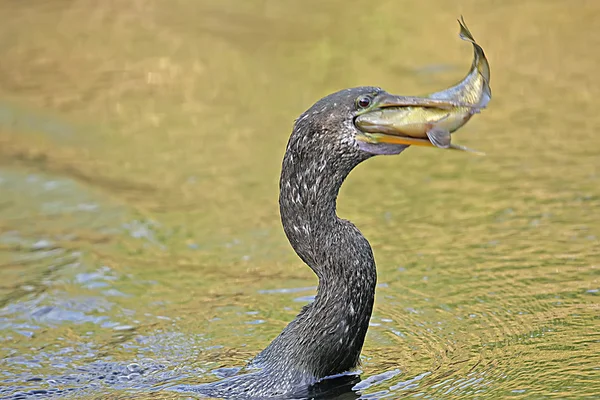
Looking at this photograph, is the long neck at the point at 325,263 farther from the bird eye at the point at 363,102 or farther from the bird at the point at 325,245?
the bird eye at the point at 363,102

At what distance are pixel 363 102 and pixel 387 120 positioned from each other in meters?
0.12

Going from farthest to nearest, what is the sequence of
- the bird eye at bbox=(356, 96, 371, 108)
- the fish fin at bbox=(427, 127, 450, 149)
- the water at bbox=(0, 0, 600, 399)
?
the water at bbox=(0, 0, 600, 399) < the bird eye at bbox=(356, 96, 371, 108) < the fish fin at bbox=(427, 127, 450, 149)

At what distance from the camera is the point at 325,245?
4078 mm

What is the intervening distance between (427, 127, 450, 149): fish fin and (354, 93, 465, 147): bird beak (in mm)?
46

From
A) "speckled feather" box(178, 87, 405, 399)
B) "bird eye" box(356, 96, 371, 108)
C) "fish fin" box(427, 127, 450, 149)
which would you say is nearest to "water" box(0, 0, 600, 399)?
"speckled feather" box(178, 87, 405, 399)

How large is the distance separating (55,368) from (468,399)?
6.13ft

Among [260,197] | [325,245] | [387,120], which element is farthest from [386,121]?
[260,197]

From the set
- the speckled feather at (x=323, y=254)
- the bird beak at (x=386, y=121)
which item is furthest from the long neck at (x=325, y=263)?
the bird beak at (x=386, y=121)

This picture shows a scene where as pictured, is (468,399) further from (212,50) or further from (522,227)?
(212,50)

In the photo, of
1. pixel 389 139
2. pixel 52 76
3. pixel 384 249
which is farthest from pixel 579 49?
pixel 389 139

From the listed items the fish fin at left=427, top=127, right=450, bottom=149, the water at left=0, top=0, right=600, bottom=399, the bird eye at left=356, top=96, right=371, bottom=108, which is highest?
the bird eye at left=356, top=96, right=371, bottom=108

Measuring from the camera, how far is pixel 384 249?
19.0ft

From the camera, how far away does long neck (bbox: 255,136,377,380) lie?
159 inches

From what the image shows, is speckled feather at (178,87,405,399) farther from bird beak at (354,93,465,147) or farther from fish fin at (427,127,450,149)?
fish fin at (427,127,450,149)
